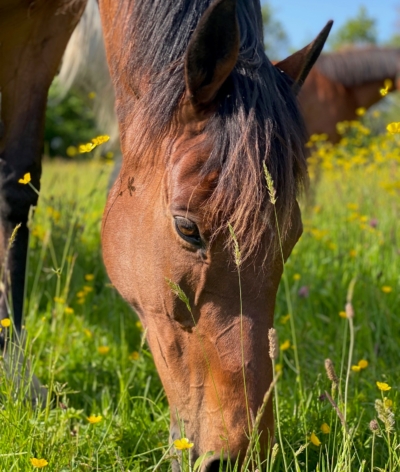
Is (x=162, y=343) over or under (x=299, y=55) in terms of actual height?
under

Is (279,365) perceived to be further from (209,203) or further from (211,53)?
(211,53)

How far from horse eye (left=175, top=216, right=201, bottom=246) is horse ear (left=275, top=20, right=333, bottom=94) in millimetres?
634

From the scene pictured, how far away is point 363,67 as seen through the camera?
32.7 ft

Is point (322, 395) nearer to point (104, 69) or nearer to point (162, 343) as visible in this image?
point (162, 343)

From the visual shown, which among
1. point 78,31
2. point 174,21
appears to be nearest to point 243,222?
point 174,21

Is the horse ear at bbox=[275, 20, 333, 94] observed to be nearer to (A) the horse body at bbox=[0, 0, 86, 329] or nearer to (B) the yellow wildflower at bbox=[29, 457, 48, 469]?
(A) the horse body at bbox=[0, 0, 86, 329]

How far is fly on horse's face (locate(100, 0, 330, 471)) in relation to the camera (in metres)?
1.58

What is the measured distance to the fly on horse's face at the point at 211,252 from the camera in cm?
158

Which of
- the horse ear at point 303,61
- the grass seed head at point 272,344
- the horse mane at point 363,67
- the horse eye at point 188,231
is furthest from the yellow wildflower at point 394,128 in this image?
the horse mane at point 363,67

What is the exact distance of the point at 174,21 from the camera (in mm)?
1812

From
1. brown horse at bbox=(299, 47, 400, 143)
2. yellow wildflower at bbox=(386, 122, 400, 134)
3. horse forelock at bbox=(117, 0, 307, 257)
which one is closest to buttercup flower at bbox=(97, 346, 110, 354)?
horse forelock at bbox=(117, 0, 307, 257)

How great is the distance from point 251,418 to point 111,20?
1.56 meters

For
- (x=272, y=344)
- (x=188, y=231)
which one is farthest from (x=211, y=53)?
(x=272, y=344)

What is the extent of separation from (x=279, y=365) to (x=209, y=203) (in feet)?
3.87
